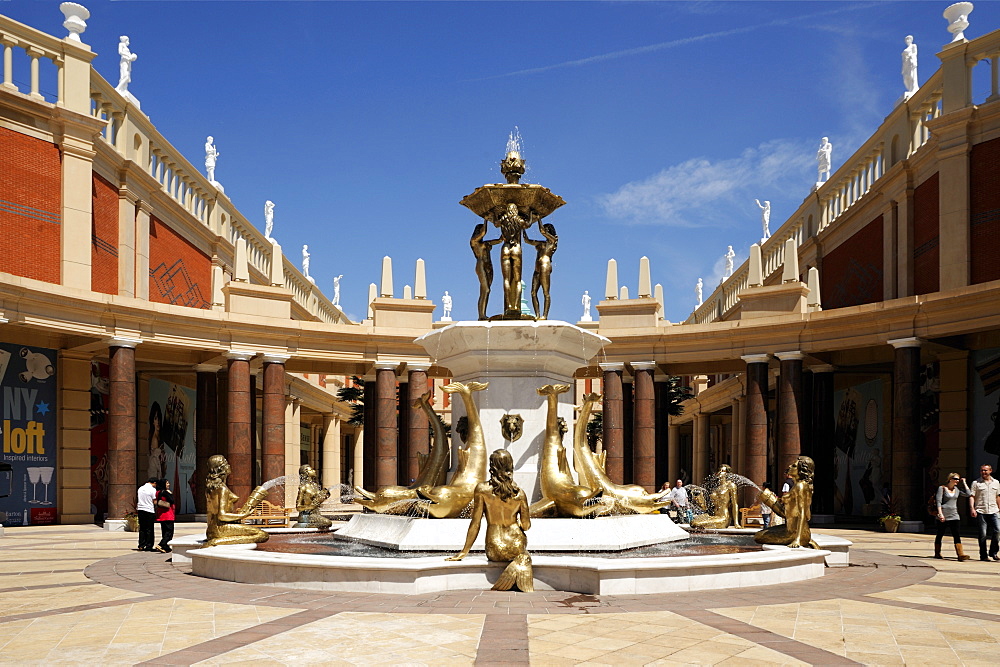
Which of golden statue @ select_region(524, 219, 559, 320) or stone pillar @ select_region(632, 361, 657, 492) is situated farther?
stone pillar @ select_region(632, 361, 657, 492)

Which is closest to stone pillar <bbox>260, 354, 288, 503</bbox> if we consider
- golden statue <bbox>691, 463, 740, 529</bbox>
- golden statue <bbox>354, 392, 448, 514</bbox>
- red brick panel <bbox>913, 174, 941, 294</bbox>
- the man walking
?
golden statue <bbox>354, 392, 448, 514</bbox>

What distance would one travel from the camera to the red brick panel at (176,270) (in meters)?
33.1

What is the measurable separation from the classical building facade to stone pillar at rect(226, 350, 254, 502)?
71 millimetres

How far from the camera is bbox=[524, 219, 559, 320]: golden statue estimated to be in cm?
1662

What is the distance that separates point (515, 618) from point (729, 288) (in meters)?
47.0

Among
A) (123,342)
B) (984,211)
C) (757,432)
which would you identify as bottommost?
(757,432)

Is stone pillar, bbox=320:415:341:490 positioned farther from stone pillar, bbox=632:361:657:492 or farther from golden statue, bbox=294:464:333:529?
golden statue, bbox=294:464:333:529

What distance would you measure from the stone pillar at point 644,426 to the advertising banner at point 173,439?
55.9 feet

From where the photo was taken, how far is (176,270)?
35281mm

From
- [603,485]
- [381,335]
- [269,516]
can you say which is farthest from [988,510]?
[381,335]

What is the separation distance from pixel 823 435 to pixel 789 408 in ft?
12.0

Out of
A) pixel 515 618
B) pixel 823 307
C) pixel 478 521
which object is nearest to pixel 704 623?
pixel 515 618

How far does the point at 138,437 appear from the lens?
32219 mm

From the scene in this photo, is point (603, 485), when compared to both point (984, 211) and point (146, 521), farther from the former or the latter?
point (984, 211)
